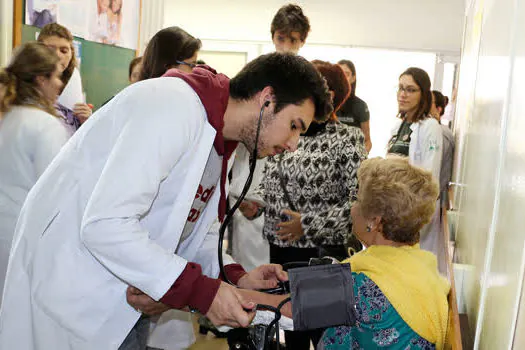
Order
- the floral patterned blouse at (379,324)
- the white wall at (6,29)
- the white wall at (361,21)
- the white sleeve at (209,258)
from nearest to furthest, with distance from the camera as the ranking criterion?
the floral patterned blouse at (379,324) → the white sleeve at (209,258) → the white wall at (6,29) → the white wall at (361,21)

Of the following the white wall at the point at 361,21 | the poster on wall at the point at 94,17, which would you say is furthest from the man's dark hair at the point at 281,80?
the white wall at the point at 361,21

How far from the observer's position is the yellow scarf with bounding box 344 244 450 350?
4.67 ft

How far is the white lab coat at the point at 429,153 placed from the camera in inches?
139

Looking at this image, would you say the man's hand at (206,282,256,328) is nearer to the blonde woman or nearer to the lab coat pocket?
the lab coat pocket

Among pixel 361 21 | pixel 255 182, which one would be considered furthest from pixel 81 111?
pixel 361 21

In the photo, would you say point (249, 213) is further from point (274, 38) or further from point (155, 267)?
point (155, 267)

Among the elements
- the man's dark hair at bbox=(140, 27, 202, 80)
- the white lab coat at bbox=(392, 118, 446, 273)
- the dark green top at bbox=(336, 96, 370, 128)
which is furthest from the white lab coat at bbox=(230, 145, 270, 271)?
the man's dark hair at bbox=(140, 27, 202, 80)

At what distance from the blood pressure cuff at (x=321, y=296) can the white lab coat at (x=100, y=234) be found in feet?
0.90

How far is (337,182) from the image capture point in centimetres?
219

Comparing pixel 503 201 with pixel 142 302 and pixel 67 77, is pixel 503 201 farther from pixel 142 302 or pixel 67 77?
pixel 67 77

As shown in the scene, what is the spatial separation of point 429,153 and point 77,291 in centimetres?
271

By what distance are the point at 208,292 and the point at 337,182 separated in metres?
1.08

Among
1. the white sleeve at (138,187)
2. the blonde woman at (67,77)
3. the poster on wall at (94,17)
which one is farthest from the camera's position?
the poster on wall at (94,17)

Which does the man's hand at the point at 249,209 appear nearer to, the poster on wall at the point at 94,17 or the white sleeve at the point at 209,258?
the white sleeve at the point at 209,258
